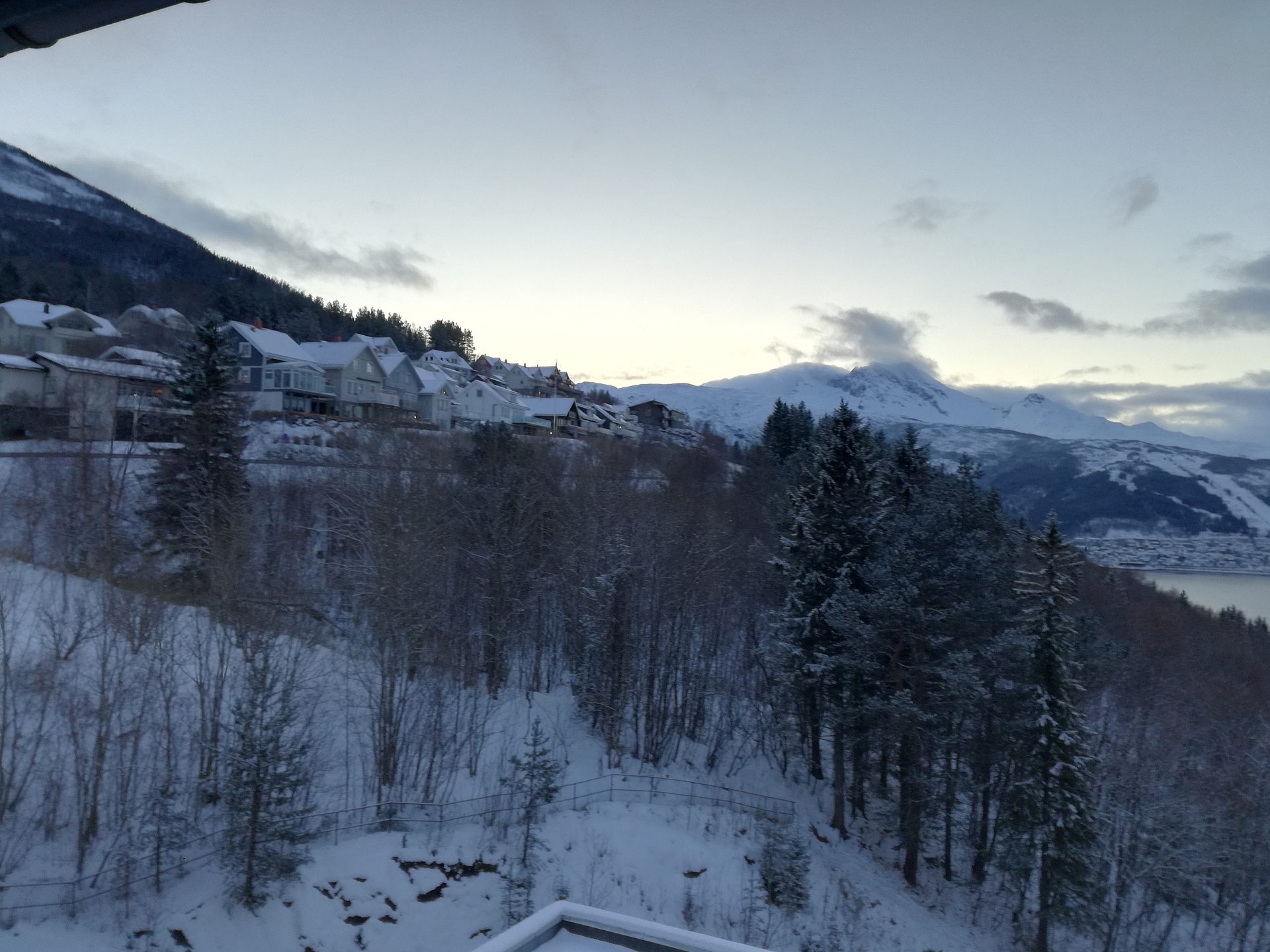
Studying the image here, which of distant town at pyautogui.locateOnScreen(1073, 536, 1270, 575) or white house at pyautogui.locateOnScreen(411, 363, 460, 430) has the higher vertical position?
white house at pyautogui.locateOnScreen(411, 363, 460, 430)

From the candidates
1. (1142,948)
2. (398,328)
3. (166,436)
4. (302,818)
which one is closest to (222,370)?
(166,436)

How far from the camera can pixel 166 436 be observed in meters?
29.6

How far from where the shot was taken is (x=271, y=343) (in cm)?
4688

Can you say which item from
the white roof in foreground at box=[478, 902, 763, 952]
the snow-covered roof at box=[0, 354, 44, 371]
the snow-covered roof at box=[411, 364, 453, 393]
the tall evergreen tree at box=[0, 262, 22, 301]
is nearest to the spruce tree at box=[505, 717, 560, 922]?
the white roof in foreground at box=[478, 902, 763, 952]

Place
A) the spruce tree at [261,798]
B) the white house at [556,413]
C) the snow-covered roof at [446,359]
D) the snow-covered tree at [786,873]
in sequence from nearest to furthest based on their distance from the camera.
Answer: the spruce tree at [261,798]
the snow-covered tree at [786,873]
the white house at [556,413]
the snow-covered roof at [446,359]

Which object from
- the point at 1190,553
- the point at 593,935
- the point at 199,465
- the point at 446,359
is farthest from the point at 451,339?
the point at 1190,553

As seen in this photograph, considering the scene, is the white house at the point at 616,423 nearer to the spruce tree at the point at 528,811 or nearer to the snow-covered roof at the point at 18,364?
the snow-covered roof at the point at 18,364

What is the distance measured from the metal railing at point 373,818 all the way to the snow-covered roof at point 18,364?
31099 millimetres

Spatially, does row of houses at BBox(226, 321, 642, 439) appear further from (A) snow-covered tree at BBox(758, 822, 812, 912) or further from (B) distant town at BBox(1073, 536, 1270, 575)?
(B) distant town at BBox(1073, 536, 1270, 575)

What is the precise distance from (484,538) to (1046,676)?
18364 mm

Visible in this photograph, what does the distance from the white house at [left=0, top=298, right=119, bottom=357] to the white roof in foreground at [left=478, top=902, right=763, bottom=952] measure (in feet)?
182

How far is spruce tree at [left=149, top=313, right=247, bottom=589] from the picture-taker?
21.4m

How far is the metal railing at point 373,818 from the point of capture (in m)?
13.5

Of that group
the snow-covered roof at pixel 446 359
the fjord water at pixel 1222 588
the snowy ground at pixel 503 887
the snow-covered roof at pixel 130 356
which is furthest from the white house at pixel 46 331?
the fjord water at pixel 1222 588
